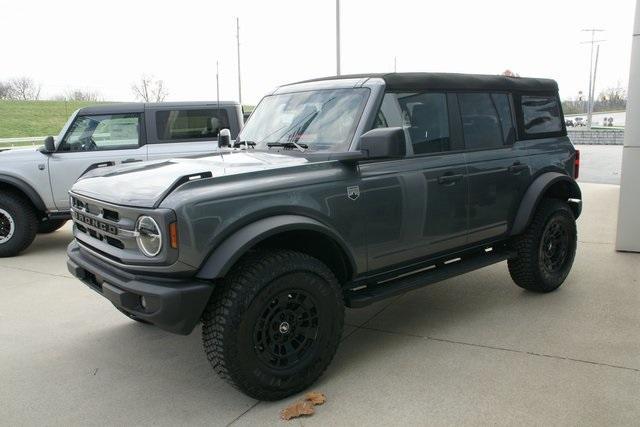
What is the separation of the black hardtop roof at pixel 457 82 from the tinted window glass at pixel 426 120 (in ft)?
0.25

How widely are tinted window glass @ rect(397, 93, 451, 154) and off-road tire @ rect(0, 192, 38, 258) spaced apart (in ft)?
18.2

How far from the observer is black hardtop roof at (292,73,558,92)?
3854 millimetres

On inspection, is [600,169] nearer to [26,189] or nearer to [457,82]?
[457,82]

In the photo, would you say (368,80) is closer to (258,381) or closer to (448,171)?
(448,171)

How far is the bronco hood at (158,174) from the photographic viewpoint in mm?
2924

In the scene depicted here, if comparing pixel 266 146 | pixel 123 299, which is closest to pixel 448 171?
pixel 266 146

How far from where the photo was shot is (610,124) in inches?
1902

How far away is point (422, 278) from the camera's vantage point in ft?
12.8

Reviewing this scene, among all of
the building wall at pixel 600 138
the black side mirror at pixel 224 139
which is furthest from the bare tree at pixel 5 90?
the black side mirror at pixel 224 139

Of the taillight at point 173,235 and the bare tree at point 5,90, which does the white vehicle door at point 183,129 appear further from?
the bare tree at point 5,90

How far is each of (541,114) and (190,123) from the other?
16.6 ft

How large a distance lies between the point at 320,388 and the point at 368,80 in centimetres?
210

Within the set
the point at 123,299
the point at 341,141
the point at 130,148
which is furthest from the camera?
the point at 130,148

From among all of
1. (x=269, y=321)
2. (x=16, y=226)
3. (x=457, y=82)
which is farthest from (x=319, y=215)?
(x=16, y=226)
